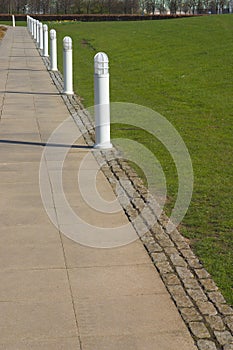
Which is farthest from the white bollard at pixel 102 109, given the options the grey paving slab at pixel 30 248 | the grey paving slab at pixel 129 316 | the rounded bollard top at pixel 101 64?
the grey paving slab at pixel 129 316

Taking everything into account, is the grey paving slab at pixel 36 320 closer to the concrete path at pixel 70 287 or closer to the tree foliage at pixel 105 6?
the concrete path at pixel 70 287

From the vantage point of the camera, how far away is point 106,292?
17.1 ft

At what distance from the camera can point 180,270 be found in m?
5.61

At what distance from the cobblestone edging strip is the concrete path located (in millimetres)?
87

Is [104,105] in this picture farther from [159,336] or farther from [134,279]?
[159,336]

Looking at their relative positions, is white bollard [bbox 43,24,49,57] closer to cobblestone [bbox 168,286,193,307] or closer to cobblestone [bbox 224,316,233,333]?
cobblestone [bbox 168,286,193,307]

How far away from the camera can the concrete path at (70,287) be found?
454cm

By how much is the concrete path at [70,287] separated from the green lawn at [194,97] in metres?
0.60

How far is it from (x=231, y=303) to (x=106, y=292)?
0.89 metres

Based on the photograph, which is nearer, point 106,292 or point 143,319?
point 143,319

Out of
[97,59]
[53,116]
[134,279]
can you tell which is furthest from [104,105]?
[134,279]

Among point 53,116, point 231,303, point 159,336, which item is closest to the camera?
point 159,336

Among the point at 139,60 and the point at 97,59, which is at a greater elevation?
the point at 97,59

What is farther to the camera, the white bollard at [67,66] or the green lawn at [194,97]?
the white bollard at [67,66]
